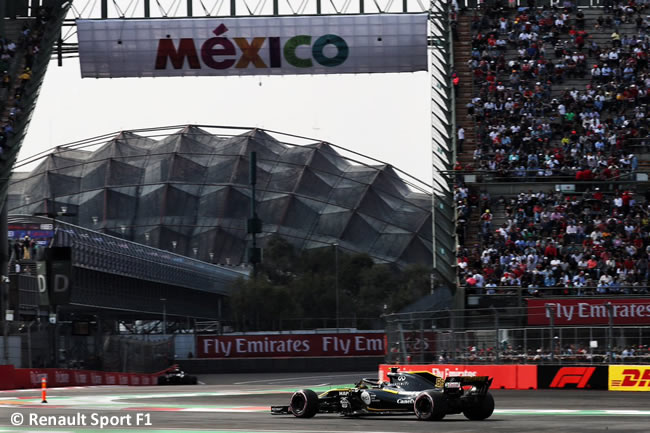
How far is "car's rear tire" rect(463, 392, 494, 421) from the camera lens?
1827 cm

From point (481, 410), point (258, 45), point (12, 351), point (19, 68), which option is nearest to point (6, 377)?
point (12, 351)

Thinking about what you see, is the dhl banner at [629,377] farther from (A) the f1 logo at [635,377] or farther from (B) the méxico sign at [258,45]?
(B) the méxico sign at [258,45]

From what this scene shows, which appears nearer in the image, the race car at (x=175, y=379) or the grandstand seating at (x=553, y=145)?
the grandstand seating at (x=553, y=145)

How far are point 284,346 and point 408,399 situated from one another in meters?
42.4

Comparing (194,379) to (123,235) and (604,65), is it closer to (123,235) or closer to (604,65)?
(604,65)

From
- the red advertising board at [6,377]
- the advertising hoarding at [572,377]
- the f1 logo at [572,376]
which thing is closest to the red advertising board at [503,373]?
the advertising hoarding at [572,377]

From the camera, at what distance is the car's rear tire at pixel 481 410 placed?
18266mm

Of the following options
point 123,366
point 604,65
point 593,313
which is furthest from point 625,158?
point 123,366

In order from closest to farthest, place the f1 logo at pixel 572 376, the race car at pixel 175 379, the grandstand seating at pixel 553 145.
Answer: the f1 logo at pixel 572 376 < the grandstand seating at pixel 553 145 < the race car at pixel 175 379

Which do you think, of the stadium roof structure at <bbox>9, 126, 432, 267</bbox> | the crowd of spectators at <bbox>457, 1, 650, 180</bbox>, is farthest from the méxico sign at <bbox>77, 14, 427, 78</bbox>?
the stadium roof structure at <bbox>9, 126, 432, 267</bbox>

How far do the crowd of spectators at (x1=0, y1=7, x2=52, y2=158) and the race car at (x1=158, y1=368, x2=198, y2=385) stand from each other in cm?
1247

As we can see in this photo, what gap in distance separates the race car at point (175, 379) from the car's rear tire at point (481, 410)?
33236mm

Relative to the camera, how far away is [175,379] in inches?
1994

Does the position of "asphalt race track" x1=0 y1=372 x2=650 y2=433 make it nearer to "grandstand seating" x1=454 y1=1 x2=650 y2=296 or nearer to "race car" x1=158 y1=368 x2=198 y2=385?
"grandstand seating" x1=454 y1=1 x2=650 y2=296
